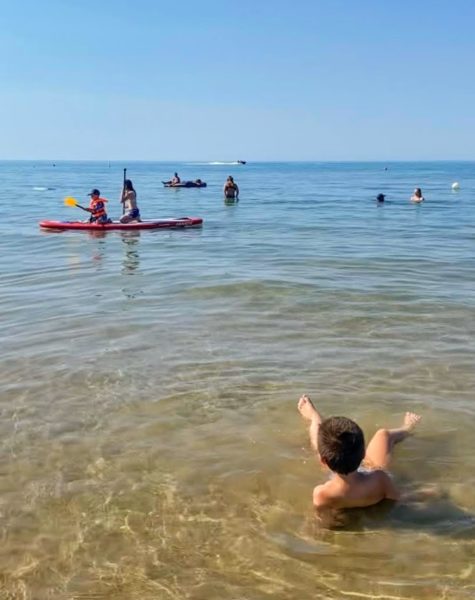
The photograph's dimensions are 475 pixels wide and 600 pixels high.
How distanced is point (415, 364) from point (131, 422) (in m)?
3.47

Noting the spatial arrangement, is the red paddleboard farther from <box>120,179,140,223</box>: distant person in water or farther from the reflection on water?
<box>120,179,140,223</box>: distant person in water

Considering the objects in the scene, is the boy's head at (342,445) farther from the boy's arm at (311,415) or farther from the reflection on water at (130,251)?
the reflection on water at (130,251)

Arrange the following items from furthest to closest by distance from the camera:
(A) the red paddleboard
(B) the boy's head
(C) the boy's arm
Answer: (A) the red paddleboard < (C) the boy's arm < (B) the boy's head

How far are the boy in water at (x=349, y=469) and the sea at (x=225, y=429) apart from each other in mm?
122

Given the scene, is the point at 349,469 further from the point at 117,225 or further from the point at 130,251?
the point at 117,225

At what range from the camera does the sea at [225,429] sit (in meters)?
4.05

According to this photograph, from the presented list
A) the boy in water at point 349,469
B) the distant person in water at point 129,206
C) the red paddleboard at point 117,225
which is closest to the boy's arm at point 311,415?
the boy in water at point 349,469

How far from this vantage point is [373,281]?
12570 mm

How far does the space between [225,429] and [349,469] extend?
190 cm

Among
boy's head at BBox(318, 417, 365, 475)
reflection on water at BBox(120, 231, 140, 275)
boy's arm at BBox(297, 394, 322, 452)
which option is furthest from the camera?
reflection on water at BBox(120, 231, 140, 275)

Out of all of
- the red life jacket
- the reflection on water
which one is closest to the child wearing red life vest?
the red life jacket

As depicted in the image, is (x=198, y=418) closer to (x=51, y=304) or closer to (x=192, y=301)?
(x=192, y=301)

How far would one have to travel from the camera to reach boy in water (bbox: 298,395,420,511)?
428 centimetres

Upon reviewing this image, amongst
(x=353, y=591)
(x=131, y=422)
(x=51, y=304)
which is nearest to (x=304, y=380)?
(x=131, y=422)
